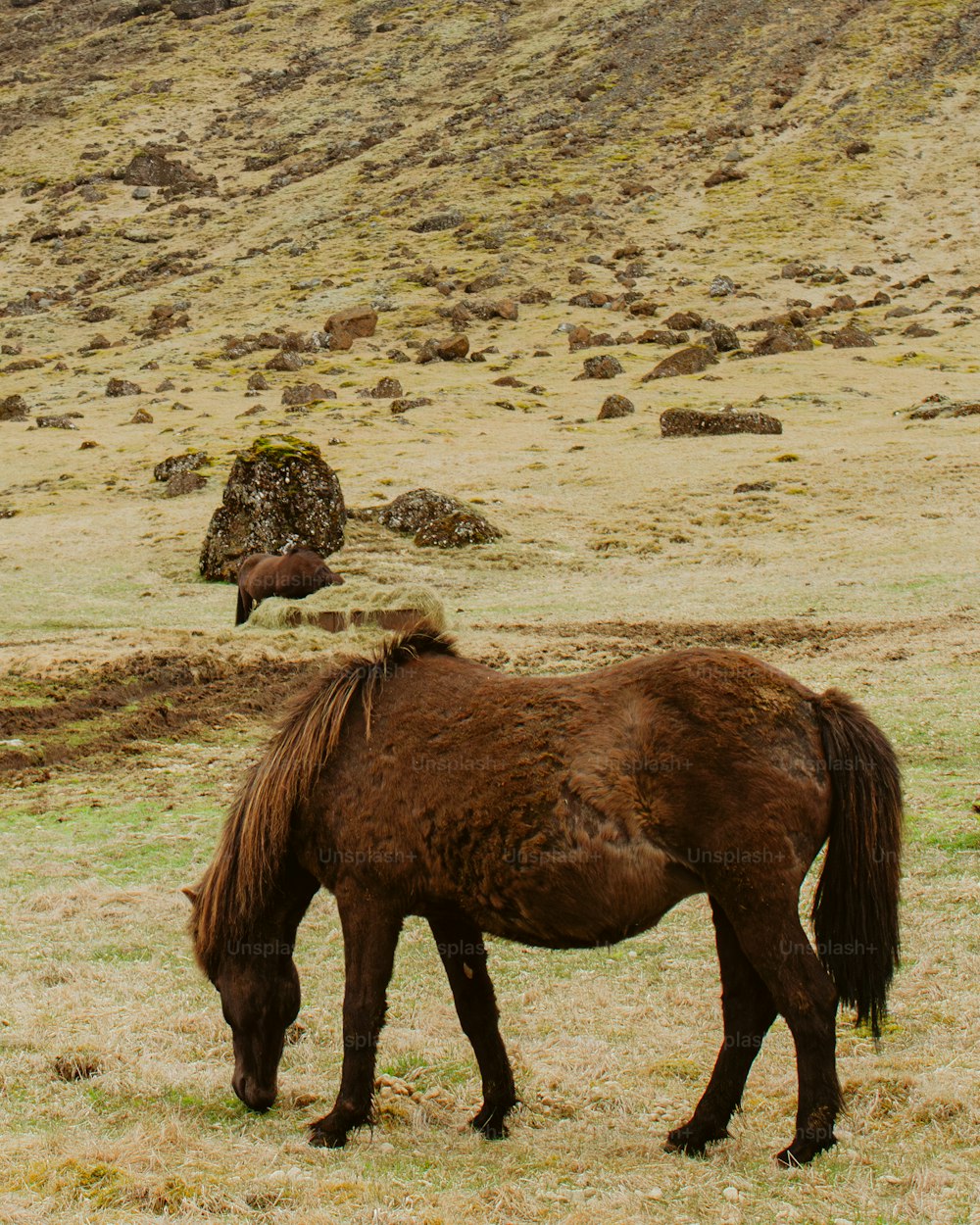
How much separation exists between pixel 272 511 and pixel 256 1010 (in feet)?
67.7

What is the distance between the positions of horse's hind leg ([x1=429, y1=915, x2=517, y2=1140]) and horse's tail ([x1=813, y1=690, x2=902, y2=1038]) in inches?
61.2

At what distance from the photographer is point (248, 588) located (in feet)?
68.9

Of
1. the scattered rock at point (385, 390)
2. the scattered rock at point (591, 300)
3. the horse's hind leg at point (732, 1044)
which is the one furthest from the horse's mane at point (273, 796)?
the scattered rock at point (591, 300)

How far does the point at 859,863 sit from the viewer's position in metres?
5.17

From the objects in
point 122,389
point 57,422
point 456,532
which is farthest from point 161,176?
point 456,532

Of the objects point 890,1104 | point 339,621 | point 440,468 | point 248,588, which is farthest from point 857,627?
point 440,468

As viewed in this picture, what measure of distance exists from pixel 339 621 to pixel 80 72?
104457 millimetres

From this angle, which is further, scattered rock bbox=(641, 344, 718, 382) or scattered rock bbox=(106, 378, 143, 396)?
scattered rock bbox=(106, 378, 143, 396)

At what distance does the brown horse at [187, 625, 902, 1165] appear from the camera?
4.89m

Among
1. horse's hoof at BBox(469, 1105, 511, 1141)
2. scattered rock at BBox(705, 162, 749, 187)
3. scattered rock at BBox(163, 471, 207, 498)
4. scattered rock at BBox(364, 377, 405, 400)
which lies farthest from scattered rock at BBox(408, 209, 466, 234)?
horse's hoof at BBox(469, 1105, 511, 1141)

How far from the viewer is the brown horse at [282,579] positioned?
68.4 feet

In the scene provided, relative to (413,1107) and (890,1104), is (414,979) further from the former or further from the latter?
(890,1104)

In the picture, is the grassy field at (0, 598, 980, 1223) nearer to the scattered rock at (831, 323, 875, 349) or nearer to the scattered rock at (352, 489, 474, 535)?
the scattered rock at (352, 489, 474, 535)

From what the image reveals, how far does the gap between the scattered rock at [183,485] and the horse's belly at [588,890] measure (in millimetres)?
29037
